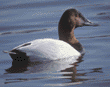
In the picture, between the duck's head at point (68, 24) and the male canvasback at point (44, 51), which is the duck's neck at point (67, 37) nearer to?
the duck's head at point (68, 24)

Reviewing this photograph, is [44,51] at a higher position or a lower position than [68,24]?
lower

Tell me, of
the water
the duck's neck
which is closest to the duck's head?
the duck's neck

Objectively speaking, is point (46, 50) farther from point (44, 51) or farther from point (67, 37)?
point (67, 37)

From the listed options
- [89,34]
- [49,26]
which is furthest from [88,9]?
[89,34]

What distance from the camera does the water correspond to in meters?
5.21

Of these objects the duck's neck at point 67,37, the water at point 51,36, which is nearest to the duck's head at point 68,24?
the duck's neck at point 67,37

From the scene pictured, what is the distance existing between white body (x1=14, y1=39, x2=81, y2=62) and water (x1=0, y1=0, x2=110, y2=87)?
0.52ft

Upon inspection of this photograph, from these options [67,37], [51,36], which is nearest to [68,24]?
[67,37]

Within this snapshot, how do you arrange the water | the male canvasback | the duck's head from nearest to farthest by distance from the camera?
the water, the male canvasback, the duck's head

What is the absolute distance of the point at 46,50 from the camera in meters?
6.14

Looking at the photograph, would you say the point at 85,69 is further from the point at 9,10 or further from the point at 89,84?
the point at 9,10

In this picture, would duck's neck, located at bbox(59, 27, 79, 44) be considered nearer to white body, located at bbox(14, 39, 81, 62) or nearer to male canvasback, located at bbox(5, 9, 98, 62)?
male canvasback, located at bbox(5, 9, 98, 62)

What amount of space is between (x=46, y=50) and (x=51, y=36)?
8.04ft

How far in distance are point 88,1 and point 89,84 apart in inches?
325
